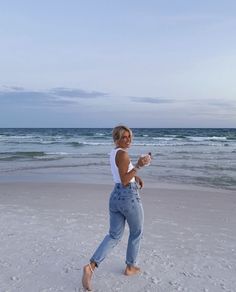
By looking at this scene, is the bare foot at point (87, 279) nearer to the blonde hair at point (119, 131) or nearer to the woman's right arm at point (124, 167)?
the woman's right arm at point (124, 167)

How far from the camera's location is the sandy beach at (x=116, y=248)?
4164mm

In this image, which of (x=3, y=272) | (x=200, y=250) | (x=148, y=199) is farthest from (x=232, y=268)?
(x=148, y=199)

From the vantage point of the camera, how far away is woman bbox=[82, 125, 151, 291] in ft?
12.8

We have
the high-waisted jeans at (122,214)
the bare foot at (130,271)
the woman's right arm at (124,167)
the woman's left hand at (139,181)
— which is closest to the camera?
the woman's right arm at (124,167)

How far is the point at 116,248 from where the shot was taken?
520 cm

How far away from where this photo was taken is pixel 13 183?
11680 millimetres

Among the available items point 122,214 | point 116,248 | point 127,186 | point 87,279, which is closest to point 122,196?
point 127,186

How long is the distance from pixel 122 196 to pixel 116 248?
1.45 metres

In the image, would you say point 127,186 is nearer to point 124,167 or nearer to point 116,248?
point 124,167

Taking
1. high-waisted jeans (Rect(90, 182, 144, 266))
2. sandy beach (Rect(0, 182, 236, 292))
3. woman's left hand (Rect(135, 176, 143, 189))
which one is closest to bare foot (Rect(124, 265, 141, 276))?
sandy beach (Rect(0, 182, 236, 292))

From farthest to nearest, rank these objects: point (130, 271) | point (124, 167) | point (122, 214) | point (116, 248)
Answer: point (116, 248) < point (130, 271) < point (122, 214) < point (124, 167)

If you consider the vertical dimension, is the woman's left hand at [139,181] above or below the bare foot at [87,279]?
above

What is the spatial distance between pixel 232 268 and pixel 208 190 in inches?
238

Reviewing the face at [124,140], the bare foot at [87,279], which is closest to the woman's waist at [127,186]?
the face at [124,140]
